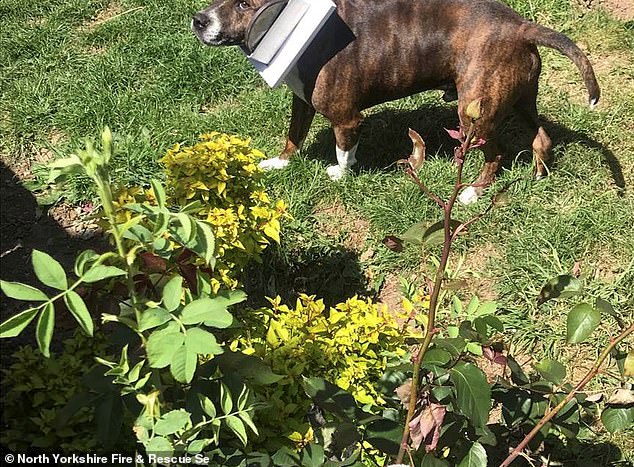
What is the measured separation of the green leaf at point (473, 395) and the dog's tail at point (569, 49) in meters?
2.26

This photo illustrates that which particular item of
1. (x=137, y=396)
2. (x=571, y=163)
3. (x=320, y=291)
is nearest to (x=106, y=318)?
(x=137, y=396)

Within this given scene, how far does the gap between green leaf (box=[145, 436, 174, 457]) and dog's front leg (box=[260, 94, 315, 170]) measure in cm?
269

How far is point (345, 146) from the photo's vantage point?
377cm

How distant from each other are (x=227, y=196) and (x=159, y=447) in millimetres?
1366

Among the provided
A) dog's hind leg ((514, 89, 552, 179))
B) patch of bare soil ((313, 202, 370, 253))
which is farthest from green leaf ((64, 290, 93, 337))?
dog's hind leg ((514, 89, 552, 179))

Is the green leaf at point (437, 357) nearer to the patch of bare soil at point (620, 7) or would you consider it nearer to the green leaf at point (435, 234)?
the green leaf at point (435, 234)

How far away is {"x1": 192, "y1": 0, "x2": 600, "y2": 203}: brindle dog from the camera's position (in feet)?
11.3

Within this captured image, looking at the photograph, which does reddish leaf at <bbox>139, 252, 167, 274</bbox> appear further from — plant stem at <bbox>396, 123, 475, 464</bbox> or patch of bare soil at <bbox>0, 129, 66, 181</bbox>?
patch of bare soil at <bbox>0, 129, 66, 181</bbox>

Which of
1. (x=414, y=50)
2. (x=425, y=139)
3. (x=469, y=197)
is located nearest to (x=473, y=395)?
(x=414, y=50)

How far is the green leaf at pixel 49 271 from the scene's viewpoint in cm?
124

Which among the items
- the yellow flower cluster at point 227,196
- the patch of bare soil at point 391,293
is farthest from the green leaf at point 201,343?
the patch of bare soil at point 391,293

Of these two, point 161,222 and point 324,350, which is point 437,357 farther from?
point 161,222

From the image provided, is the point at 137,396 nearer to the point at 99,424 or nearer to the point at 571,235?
the point at 99,424

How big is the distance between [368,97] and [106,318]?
8.27ft
